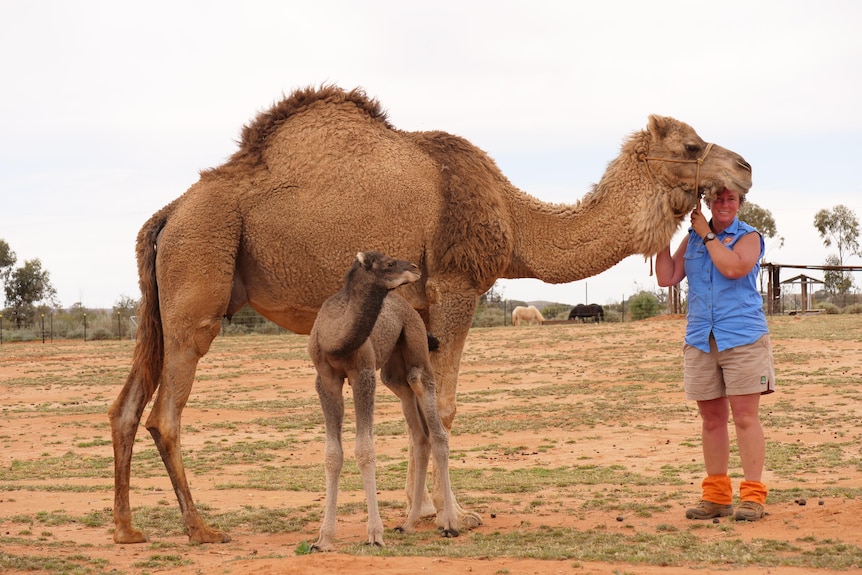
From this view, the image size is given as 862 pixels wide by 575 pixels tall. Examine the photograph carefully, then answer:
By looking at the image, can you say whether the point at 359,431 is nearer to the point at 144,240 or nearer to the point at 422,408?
the point at 422,408

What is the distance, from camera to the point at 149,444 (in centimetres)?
1595

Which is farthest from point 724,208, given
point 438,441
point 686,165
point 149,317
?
point 149,317

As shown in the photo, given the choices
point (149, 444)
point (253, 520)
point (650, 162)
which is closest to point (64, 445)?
point (149, 444)

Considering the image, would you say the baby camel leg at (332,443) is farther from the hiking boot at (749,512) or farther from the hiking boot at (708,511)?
the hiking boot at (749,512)

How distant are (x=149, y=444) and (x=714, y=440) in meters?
9.91

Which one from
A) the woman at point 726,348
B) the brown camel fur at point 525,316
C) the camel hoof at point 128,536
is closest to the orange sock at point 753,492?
the woman at point 726,348

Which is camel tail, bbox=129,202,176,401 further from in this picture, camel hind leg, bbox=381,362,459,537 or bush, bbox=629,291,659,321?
bush, bbox=629,291,659,321

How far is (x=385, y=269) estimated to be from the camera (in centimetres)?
729

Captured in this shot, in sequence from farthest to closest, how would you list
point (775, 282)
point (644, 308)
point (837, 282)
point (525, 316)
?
point (837, 282)
point (525, 316)
point (644, 308)
point (775, 282)

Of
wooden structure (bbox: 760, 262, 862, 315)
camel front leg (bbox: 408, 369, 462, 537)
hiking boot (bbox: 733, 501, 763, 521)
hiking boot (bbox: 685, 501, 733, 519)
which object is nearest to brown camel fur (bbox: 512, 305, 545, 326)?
wooden structure (bbox: 760, 262, 862, 315)

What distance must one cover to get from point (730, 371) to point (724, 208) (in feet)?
4.32

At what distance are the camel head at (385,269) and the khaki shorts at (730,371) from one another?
2405 millimetres

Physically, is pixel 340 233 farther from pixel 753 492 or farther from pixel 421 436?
pixel 753 492

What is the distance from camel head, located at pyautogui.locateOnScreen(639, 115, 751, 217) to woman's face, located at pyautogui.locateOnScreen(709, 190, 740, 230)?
0.19ft
